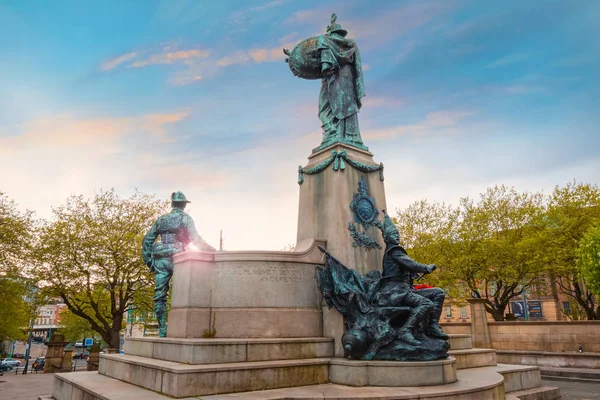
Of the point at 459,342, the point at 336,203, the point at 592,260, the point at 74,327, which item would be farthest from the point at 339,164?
the point at 74,327

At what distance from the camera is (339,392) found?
22.4 feet

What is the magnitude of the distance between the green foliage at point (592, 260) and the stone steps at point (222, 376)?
73.4ft

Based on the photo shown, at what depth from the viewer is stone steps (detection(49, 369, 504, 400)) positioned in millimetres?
6426

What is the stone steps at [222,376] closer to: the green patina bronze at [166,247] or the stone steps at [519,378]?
the green patina bronze at [166,247]

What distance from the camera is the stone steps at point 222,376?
6594 mm

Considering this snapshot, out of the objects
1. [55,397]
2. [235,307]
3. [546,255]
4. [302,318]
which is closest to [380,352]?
[302,318]

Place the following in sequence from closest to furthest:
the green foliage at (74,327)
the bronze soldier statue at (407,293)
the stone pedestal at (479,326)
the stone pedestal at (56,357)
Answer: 1. the bronze soldier statue at (407,293)
2. the stone pedestal at (479,326)
3. the stone pedestal at (56,357)
4. the green foliage at (74,327)

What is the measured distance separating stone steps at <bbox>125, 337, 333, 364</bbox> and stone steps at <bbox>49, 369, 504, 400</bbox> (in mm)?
772

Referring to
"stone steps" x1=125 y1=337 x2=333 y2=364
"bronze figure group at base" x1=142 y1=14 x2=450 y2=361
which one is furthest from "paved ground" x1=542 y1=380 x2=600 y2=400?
"stone steps" x1=125 y1=337 x2=333 y2=364

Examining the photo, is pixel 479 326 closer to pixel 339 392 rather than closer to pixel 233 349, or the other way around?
pixel 339 392

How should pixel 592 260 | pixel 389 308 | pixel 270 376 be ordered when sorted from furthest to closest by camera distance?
pixel 592 260, pixel 389 308, pixel 270 376

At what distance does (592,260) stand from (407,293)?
21.2 metres

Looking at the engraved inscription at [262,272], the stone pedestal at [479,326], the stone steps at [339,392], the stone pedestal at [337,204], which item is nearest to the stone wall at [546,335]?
the stone pedestal at [479,326]

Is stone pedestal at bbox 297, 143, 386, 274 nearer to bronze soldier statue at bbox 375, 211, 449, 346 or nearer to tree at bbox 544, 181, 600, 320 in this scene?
bronze soldier statue at bbox 375, 211, 449, 346
